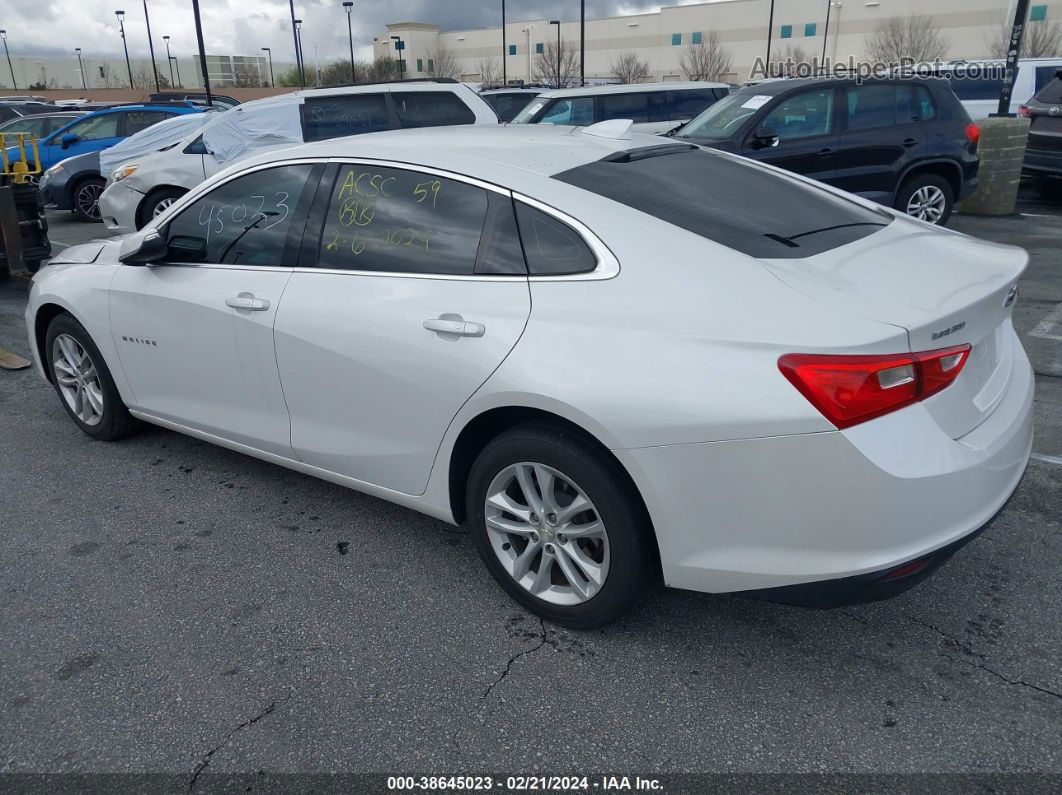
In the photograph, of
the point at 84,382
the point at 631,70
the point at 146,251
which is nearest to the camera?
the point at 146,251

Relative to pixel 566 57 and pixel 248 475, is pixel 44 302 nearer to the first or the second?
pixel 248 475

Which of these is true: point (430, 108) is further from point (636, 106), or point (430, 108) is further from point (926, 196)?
point (926, 196)

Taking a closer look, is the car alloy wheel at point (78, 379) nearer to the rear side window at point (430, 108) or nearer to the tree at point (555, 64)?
the rear side window at point (430, 108)

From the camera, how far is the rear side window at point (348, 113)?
10.0 metres

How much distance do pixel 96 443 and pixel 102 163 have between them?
9099 millimetres

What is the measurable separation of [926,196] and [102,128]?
498 inches

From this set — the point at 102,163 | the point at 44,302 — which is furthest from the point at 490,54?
the point at 44,302

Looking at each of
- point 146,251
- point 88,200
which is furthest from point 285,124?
point 146,251

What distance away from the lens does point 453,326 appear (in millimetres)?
2971

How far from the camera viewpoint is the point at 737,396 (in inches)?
94.7

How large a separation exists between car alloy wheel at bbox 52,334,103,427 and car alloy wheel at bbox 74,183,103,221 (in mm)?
9777

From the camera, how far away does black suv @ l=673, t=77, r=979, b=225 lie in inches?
357

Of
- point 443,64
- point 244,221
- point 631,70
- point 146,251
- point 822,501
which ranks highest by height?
point 443,64

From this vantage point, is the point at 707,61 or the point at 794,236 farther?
the point at 707,61
